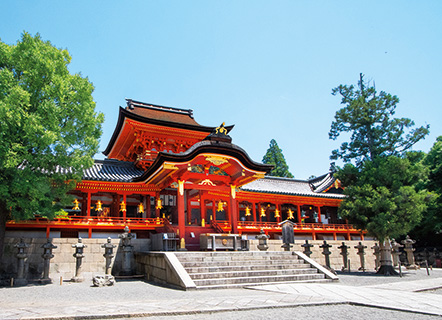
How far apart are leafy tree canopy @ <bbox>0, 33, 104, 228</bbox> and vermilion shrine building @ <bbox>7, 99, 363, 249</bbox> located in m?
3.89

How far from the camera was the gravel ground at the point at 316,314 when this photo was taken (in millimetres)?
6206

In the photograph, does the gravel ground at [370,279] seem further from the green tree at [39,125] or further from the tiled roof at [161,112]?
the tiled roof at [161,112]

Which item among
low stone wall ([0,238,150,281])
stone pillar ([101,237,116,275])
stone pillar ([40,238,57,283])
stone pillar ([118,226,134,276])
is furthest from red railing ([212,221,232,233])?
stone pillar ([40,238,57,283])

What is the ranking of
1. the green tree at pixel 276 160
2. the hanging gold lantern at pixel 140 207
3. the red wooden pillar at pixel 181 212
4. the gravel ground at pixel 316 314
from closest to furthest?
the gravel ground at pixel 316 314 < the red wooden pillar at pixel 181 212 < the hanging gold lantern at pixel 140 207 < the green tree at pixel 276 160

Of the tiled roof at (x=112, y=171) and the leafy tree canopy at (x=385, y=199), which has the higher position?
the tiled roof at (x=112, y=171)

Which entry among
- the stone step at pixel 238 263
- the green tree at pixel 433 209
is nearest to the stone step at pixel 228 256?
the stone step at pixel 238 263

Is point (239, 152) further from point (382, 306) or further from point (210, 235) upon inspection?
point (382, 306)

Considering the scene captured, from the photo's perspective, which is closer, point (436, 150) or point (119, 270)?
point (119, 270)

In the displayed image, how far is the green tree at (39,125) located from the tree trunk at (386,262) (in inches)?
647

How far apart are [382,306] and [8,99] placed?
1365cm

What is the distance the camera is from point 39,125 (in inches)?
508

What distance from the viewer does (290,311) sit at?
6.79m

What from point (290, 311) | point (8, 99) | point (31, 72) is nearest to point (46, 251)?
point (8, 99)

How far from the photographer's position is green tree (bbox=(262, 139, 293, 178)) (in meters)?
52.3
